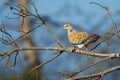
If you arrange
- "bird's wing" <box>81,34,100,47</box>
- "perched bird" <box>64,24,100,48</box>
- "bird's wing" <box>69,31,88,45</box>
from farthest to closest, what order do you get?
1. "bird's wing" <box>69,31,88,45</box>
2. "perched bird" <box>64,24,100,48</box>
3. "bird's wing" <box>81,34,100,47</box>

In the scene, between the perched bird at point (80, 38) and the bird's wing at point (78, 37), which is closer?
the perched bird at point (80, 38)

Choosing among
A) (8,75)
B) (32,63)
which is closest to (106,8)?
(8,75)

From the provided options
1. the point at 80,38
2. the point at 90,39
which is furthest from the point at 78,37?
the point at 90,39

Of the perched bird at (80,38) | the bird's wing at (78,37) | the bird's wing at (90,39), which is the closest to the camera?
the bird's wing at (90,39)

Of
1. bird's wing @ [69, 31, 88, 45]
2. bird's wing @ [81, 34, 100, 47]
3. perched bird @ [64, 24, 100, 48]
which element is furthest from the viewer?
bird's wing @ [69, 31, 88, 45]

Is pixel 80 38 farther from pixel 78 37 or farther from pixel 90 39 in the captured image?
pixel 90 39

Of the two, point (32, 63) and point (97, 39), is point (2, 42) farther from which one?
point (32, 63)

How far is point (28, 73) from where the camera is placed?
3307mm

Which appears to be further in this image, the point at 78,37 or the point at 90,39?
the point at 78,37

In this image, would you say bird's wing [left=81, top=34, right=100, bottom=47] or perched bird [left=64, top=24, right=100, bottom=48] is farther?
perched bird [left=64, top=24, right=100, bottom=48]

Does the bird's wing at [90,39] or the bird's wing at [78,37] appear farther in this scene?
the bird's wing at [78,37]

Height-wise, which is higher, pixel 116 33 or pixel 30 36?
pixel 116 33

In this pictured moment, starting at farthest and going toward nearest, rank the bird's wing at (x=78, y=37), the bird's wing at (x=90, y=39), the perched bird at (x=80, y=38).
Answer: the bird's wing at (x=78, y=37) → the perched bird at (x=80, y=38) → the bird's wing at (x=90, y=39)

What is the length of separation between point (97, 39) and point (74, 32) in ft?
1.47
